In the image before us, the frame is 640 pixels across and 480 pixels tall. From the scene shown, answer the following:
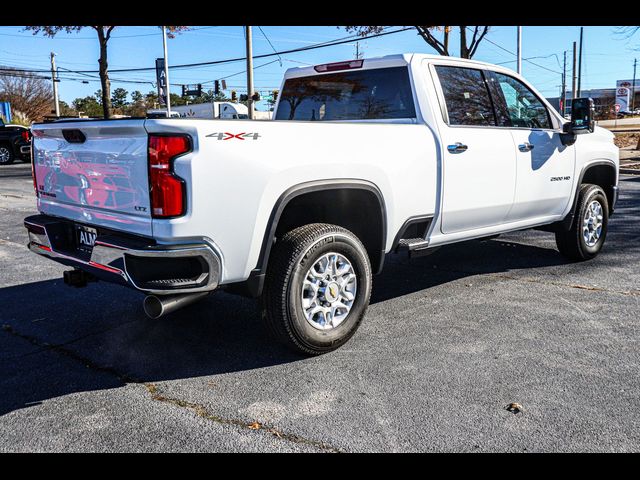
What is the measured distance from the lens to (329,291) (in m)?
3.93

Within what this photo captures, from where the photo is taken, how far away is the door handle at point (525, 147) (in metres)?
5.30

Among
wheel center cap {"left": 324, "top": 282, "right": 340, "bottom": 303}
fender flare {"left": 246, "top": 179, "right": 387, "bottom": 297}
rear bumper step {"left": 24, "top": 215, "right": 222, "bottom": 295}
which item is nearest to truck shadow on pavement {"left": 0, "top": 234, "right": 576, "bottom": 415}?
wheel center cap {"left": 324, "top": 282, "right": 340, "bottom": 303}

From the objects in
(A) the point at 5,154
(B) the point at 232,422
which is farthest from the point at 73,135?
(A) the point at 5,154

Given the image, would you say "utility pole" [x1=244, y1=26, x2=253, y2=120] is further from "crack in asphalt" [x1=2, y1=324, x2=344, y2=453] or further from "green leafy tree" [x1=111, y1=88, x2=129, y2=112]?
"green leafy tree" [x1=111, y1=88, x2=129, y2=112]

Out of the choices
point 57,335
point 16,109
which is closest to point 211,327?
point 57,335

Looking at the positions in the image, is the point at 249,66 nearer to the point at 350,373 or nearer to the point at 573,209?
the point at 573,209

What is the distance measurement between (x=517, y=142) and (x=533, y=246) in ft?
7.51

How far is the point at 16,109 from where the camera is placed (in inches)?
2021

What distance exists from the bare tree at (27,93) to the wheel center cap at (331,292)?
172 ft

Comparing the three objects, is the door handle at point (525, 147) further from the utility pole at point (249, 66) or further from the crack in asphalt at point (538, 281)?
the utility pole at point (249, 66)

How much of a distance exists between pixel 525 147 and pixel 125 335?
143 inches

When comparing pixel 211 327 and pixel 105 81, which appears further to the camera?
pixel 105 81

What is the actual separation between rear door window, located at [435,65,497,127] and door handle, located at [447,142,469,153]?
0.20m

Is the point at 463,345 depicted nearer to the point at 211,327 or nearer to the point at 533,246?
the point at 211,327
